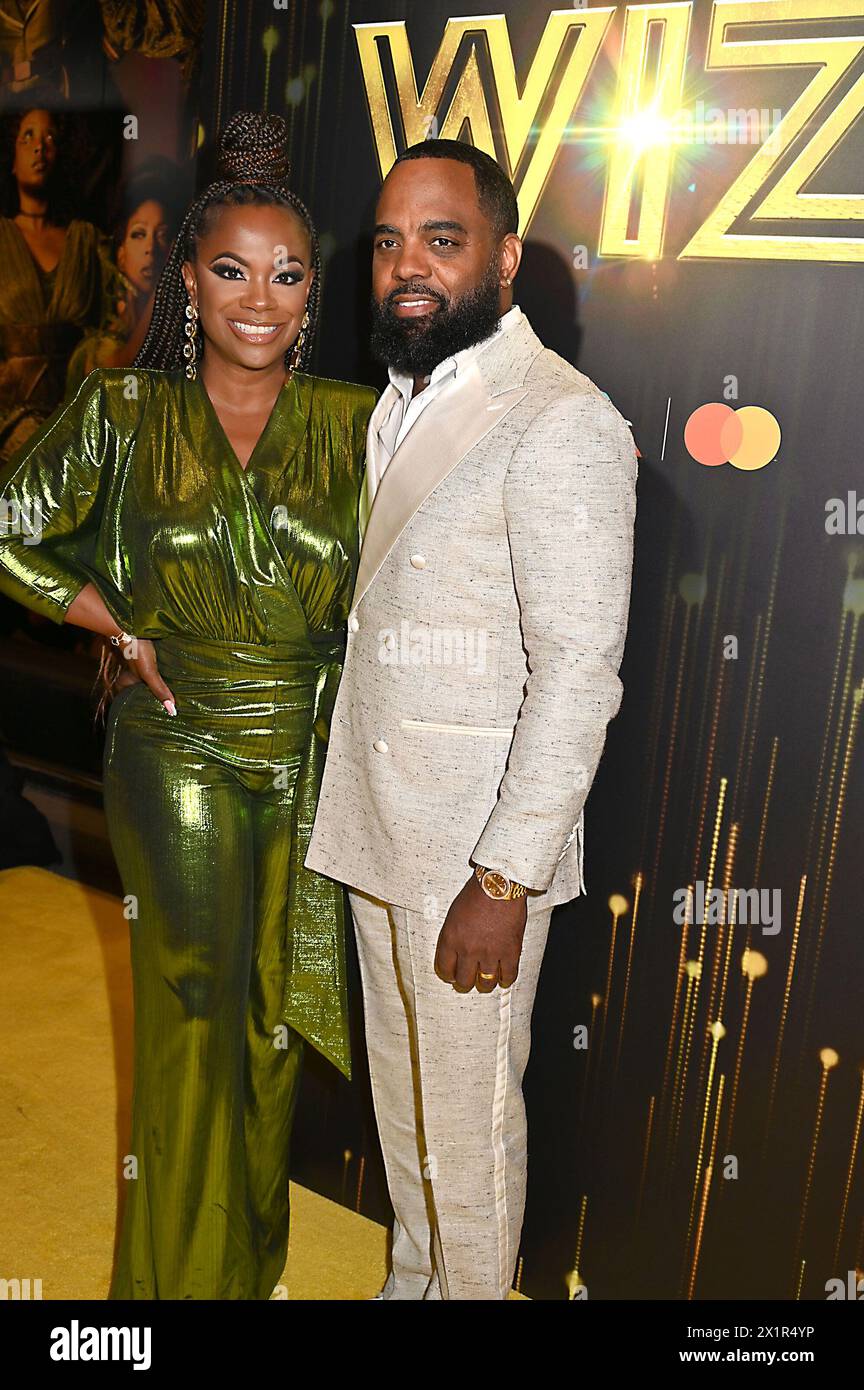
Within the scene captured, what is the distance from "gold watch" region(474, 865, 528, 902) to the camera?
1.92 meters

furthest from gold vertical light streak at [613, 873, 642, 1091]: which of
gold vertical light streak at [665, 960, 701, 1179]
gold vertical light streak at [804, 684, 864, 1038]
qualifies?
gold vertical light streak at [804, 684, 864, 1038]

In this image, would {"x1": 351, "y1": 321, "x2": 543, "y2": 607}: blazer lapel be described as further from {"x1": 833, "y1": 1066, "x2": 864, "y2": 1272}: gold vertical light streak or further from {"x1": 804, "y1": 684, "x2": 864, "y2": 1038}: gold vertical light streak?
{"x1": 833, "y1": 1066, "x2": 864, "y2": 1272}: gold vertical light streak

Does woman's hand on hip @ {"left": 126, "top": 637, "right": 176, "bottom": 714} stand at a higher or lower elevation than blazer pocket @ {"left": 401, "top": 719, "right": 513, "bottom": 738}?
higher

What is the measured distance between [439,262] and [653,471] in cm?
51

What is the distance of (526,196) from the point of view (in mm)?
2320

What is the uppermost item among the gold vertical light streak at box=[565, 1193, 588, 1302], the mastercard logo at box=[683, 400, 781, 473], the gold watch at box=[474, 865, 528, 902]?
the mastercard logo at box=[683, 400, 781, 473]

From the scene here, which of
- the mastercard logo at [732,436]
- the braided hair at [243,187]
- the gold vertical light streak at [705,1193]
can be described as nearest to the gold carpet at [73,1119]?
the gold vertical light streak at [705,1193]

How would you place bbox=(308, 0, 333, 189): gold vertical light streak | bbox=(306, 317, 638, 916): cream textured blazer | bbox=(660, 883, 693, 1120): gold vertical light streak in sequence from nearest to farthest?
A: bbox=(306, 317, 638, 916): cream textured blazer, bbox=(660, 883, 693, 1120): gold vertical light streak, bbox=(308, 0, 333, 189): gold vertical light streak

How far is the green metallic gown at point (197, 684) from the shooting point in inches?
87.1

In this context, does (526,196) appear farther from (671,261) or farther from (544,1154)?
(544,1154)

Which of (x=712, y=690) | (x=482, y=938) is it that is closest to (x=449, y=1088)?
(x=482, y=938)

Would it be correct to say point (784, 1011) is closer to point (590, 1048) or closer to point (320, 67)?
point (590, 1048)

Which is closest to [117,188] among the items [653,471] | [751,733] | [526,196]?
[526,196]

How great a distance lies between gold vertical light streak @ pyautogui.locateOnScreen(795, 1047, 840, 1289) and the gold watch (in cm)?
66
